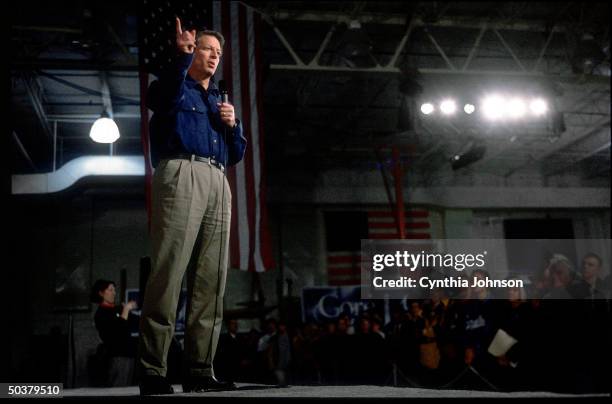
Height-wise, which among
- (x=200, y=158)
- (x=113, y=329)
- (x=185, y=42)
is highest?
(x=185, y=42)

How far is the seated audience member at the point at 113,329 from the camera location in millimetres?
5484

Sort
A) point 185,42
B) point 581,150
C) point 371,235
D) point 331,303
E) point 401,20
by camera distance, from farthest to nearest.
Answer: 1. point 581,150
2. point 371,235
3. point 331,303
4. point 401,20
5. point 185,42

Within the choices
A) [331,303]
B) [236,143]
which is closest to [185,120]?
[236,143]

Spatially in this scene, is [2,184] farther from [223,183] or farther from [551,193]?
[551,193]

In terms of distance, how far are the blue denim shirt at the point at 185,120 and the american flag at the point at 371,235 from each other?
11526mm

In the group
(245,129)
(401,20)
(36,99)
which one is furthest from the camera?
(36,99)

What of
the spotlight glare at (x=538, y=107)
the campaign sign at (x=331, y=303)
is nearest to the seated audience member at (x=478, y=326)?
the spotlight glare at (x=538, y=107)

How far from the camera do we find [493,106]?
340 inches

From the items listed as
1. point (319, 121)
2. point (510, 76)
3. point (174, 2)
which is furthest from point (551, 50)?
point (174, 2)

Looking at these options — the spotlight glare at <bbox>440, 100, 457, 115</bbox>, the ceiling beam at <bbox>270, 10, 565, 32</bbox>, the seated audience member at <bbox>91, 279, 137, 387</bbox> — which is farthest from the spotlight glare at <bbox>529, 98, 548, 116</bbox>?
the seated audience member at <bbox>91, 279, 137, 387</bbox>

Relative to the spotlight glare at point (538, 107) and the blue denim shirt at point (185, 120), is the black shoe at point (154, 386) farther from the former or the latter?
the spotlight glare at point (538, 107)

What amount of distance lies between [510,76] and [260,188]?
387cm

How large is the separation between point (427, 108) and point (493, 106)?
3.27ft

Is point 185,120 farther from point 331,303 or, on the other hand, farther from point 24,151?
point 331,303
